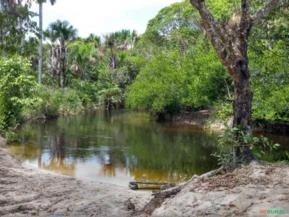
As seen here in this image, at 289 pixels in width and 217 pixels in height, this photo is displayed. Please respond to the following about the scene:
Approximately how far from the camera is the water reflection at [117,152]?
1827 cm

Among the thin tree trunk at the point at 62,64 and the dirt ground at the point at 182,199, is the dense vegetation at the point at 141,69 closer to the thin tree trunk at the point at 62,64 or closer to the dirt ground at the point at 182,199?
the thin tree trunk at the point at 62,64

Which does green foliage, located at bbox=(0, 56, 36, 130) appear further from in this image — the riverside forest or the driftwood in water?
the driftwood in water

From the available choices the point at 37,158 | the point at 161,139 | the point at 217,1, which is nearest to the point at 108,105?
the point at 217,1

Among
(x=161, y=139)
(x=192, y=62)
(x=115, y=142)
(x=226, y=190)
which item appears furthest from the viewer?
(x=192, y=62)

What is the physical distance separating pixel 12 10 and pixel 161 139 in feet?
72.0

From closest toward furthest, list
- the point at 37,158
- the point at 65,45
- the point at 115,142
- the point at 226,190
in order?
the point at 226,190 < the point at 37,158 < the point at 115,142 < the point at 65,45

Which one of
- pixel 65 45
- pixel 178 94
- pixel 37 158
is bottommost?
pixel 37 158

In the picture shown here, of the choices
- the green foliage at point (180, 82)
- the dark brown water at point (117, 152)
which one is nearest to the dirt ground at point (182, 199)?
the dark brown water at point (117, 152)

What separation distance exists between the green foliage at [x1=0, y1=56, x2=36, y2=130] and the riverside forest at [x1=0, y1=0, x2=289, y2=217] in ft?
0.24

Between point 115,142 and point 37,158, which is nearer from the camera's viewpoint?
point 37,158

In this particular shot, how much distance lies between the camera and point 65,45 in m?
52.8

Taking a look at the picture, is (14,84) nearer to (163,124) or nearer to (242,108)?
(163,124)

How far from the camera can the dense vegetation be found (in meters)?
16.9

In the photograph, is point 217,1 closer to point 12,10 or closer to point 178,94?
point 178,94
